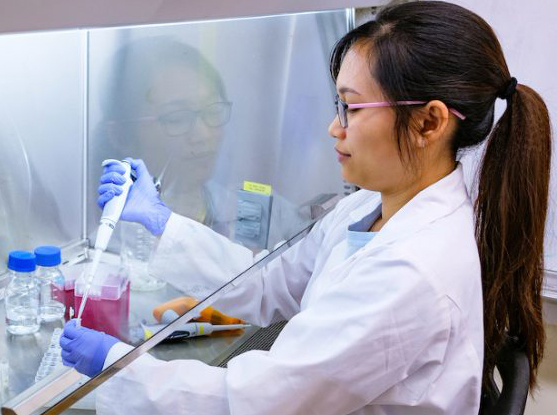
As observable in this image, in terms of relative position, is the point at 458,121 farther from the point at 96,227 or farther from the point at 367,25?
the point at 96,227

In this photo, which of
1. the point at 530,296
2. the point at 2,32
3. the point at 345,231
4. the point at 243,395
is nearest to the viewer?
the point at 2,32

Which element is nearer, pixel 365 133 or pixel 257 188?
pixel 365 133

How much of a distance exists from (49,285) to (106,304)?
0.43 feet

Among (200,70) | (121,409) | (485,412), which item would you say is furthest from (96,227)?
(485,412)

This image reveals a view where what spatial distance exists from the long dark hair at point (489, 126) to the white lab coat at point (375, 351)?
0.11 metres

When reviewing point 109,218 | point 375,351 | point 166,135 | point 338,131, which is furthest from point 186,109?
point 375,351

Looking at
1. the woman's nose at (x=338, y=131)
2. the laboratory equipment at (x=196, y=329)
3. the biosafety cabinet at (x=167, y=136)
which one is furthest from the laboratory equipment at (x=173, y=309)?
the woman's nose at (x=338, y=131)

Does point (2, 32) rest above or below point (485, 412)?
above

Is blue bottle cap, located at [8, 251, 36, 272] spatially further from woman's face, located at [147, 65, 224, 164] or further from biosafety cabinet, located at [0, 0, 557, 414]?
woman's face, located at [147, 65, 224, 164]

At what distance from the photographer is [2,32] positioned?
0.89m

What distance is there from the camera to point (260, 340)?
1624 mm

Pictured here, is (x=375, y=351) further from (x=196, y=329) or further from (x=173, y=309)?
(x=196, y=329)

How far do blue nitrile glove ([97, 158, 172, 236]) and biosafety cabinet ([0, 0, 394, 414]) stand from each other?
33mm

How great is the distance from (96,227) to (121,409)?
1.81 ft
